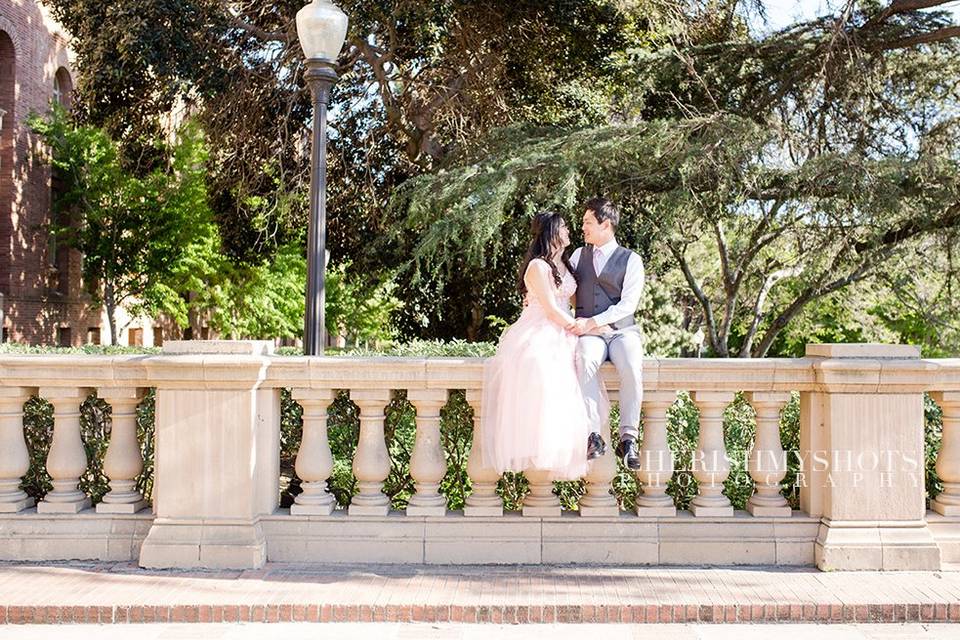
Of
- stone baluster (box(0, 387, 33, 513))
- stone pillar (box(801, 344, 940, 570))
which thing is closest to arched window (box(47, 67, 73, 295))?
stone baluster (box(0, 387, 33, 513))

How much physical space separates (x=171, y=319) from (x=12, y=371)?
3194cm

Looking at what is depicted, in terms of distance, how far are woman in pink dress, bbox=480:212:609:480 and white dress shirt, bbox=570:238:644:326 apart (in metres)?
0.23

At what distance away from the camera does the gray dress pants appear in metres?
5.58

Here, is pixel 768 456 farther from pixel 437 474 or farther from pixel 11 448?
pixel 11 448

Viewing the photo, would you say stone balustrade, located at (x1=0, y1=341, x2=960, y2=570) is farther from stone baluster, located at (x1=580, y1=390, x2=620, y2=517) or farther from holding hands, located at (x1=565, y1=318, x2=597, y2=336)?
holding hands, located at (x1=565, y1=318, x2=597, y2=336)

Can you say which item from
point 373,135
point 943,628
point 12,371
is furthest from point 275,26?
point 943,628

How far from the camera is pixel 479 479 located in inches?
238

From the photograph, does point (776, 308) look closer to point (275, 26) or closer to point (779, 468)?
point (275, 26)

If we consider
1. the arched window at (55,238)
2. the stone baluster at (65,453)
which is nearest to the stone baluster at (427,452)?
the stone baluster at (65,453)

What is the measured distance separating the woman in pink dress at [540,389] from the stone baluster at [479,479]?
0.12 meters

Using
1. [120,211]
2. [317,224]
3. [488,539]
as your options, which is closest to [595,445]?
[488,539]

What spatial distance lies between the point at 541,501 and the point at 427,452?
833 millimetres

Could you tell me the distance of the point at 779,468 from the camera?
237 inches

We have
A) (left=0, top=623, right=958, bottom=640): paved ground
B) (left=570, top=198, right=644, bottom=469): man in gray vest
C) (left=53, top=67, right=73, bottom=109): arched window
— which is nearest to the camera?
(left=0, top=623, right=958, bottom=640): paved ground
